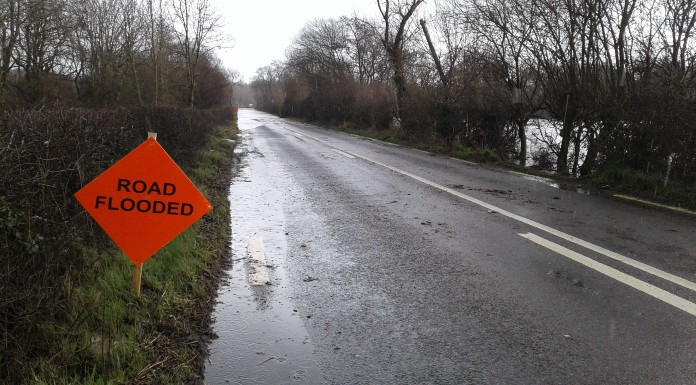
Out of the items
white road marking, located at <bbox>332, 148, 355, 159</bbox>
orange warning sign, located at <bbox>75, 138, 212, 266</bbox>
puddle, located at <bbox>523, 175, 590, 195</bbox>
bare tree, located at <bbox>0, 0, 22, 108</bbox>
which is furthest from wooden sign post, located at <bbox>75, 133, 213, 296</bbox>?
bare tree, located at <bbox>0, 0, 22, 108</bbox>

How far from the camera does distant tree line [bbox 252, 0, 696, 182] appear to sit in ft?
30.9

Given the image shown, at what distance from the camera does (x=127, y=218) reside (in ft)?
12.4

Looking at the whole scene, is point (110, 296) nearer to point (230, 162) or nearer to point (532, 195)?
point (532, 195)

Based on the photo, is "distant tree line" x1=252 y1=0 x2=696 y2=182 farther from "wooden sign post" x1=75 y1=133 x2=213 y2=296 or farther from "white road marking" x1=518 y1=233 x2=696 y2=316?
"wooden sign post" x1=75 y1=133 x2=213 y2=296

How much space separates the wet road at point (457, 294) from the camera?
3166 millimetres

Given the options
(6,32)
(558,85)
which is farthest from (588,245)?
(6,32)

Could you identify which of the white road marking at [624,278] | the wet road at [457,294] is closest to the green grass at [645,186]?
the wet road at [457,294]

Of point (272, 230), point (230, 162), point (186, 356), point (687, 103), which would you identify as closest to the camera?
point (186, 356)

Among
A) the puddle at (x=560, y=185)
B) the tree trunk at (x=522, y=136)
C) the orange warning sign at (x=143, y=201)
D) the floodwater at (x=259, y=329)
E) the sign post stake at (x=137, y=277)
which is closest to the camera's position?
the floodwater at (x=259, y=329)

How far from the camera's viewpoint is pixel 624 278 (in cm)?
465

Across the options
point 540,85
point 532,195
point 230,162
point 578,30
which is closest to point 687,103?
point 532,195

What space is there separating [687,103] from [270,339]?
8.65 metres

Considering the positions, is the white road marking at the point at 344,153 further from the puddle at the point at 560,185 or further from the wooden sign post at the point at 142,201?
the wooden sign post at the point at 142,201

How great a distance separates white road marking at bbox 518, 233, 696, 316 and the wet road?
21 millimetres
